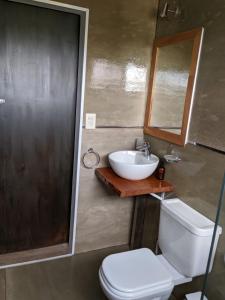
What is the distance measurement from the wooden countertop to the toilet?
18 cm

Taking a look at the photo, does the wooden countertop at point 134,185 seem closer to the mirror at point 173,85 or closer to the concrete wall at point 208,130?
the concrete wall at point 208,130

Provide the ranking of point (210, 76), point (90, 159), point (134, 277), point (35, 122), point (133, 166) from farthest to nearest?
1. point (90, 159)
2. point (35, 122)
3. point (133, 166)
4. point (210, 76)
5. point (134, 277)

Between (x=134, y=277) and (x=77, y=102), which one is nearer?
(x=134, y=277)

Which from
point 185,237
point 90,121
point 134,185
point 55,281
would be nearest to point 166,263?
point 185,237

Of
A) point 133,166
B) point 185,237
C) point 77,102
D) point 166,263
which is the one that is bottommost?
point 166,263

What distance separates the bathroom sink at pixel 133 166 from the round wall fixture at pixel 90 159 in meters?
0.14

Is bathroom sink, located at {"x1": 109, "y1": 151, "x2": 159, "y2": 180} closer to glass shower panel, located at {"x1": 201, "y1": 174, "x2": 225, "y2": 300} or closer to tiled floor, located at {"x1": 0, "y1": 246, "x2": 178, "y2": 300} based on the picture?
glass shower panel, located at {"x1": 201, "y1": 174, "x2": 225, "y2": 300}

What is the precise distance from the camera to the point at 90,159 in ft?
7.38

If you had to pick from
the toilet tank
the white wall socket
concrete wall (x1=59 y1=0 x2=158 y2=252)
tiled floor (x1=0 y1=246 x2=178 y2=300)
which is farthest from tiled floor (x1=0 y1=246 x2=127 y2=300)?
the white wall socket

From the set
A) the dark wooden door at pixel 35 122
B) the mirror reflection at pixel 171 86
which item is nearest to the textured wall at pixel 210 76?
the mirror reflection at pixel 171 86

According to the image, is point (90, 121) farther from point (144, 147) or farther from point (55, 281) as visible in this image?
point (55, 281)

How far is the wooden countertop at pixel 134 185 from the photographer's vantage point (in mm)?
1864

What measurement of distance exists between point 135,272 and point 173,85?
1.37 metres

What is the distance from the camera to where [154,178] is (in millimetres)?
2146
